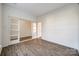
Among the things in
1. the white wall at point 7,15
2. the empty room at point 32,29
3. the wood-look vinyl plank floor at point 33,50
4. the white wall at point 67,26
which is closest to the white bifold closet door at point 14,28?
the empty room at point 32,29

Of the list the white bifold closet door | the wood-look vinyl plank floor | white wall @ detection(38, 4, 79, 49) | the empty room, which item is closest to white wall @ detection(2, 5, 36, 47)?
the empty room

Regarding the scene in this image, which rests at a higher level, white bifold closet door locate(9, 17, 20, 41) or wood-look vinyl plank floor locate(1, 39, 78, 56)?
white bifold closet door locate(9, 17, 20, 41)

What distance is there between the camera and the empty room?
219 cm

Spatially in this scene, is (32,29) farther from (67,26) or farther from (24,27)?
(67,26)

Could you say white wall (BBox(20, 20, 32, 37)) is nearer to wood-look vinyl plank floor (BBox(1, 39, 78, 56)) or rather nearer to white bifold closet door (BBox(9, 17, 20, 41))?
white bifold closet door (BBox(9, 17, 20, 41))

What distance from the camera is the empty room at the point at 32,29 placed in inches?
86.2

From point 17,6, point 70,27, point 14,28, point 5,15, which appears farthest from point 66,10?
point 5,15

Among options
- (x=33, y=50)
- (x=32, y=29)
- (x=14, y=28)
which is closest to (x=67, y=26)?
(x=32, y=29)

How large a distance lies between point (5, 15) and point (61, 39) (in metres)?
2.24

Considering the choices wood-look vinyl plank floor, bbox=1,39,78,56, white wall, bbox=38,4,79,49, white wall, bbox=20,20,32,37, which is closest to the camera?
wood-look vinyl plank floor, bbox=1,39,78,56

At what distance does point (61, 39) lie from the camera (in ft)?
9.41

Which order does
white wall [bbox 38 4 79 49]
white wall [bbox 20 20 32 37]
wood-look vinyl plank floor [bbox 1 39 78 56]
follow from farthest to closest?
white wall [bbox 38 4 79 49] < white wall [bbox 20 20 32 37] < wood-look vinyl plank floor [bbox 1 39 78 56]

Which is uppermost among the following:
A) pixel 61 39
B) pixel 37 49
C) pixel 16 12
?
pixel 16 12

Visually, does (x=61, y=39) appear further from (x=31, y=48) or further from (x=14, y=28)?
(x=14, y=28)
